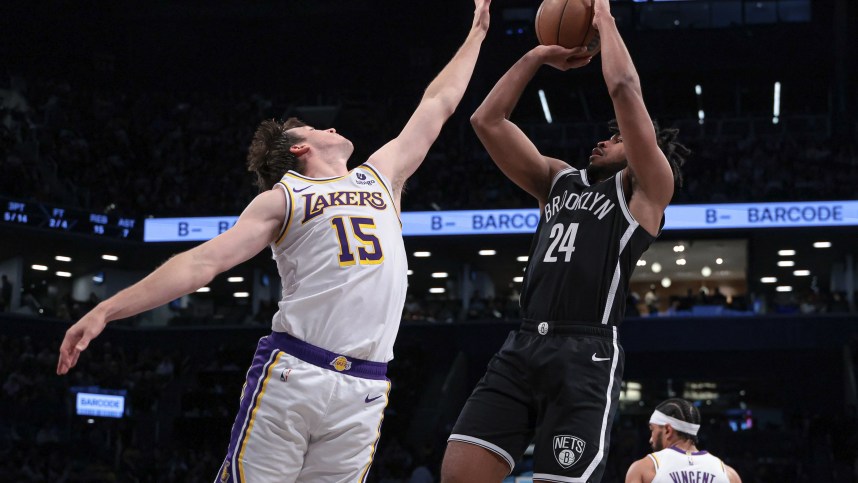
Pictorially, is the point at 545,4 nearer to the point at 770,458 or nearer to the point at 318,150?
the point at 318,150

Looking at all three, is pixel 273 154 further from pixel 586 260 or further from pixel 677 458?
pixel 677 458

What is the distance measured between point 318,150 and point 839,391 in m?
23.9

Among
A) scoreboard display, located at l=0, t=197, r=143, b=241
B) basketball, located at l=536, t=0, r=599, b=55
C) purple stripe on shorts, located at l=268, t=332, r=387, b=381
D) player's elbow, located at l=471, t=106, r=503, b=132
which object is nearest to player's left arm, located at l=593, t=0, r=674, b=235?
basketball, located at l=536, t=0, r=599, b=55

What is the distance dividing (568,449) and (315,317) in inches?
48.1

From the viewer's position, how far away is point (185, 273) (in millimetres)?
3666

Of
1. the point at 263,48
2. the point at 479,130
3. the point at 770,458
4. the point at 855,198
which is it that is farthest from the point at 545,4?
the point at 263,48

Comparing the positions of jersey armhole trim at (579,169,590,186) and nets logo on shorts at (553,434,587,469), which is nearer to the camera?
nets logo on shorts at (553,434,587,469)

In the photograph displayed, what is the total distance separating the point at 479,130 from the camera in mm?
5227

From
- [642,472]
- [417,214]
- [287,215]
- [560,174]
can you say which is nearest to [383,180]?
[287,215]

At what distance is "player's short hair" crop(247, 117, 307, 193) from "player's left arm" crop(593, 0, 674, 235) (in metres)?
1.37

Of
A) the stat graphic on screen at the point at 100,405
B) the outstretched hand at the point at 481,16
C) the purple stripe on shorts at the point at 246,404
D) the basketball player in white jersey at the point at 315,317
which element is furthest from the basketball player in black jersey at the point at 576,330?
the stat graphic on screen at the point at 100,405

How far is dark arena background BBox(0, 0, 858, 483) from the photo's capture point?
21594 millimetres

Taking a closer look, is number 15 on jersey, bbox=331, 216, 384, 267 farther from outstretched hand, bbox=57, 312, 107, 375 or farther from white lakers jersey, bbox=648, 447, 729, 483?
white lakers jersey, bbox=648, 447, 729, 483

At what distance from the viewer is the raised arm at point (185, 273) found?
11.1ft
